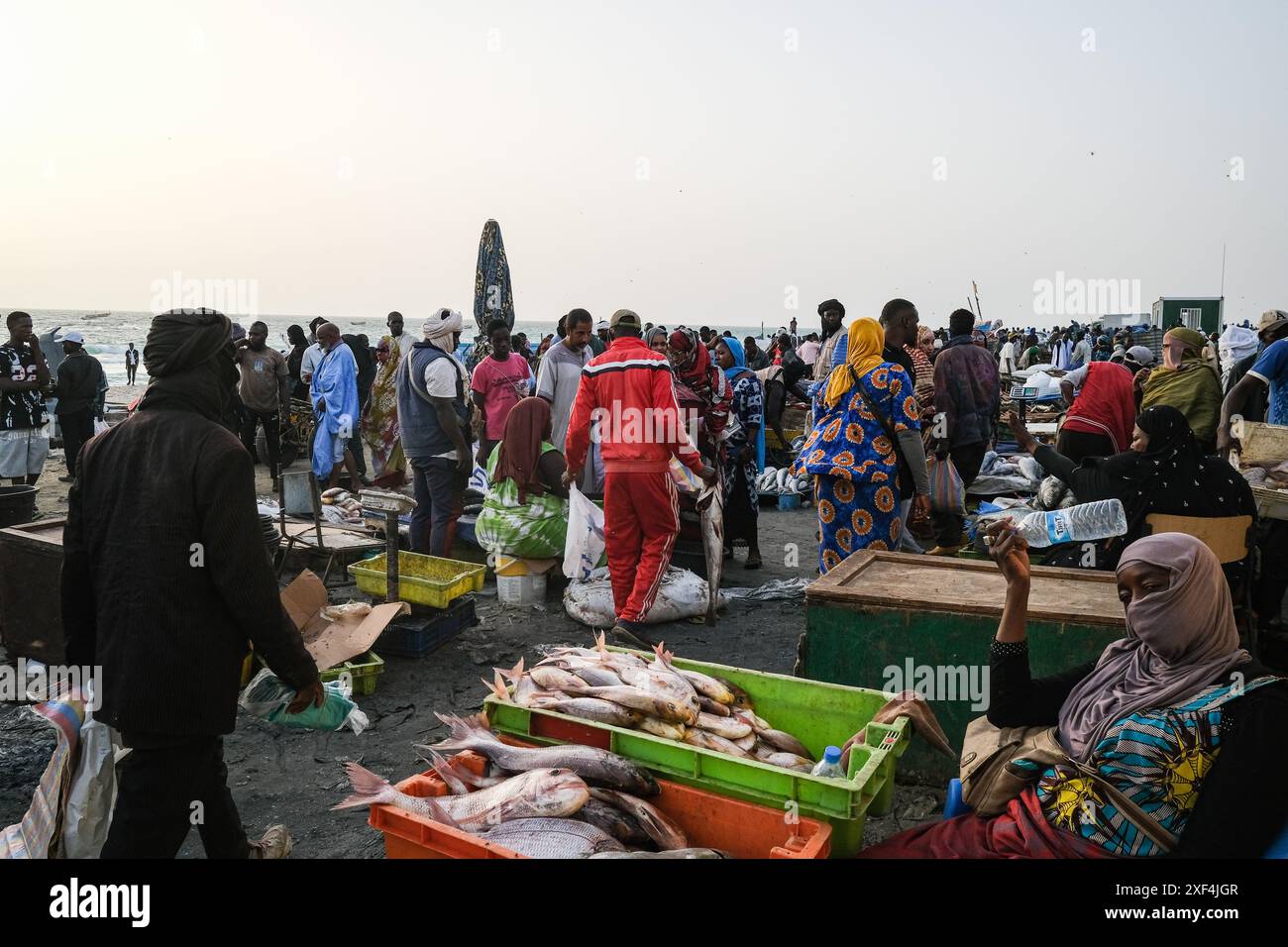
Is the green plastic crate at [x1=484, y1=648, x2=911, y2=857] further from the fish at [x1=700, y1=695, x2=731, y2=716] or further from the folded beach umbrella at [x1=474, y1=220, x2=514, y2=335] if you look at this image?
the folded beach umbrella at [x1=474, y1=220, x2=514, y2=335]

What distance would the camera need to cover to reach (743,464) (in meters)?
7.71

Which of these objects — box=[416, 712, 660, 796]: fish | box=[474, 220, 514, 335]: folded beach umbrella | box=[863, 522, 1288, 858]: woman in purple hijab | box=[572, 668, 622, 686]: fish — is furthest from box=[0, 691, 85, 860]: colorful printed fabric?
box=[474, 220, 514, 335]: folded beach umbrella

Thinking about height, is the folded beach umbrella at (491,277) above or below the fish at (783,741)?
above

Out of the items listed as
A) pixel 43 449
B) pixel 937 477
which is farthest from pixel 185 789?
pixel 43 449

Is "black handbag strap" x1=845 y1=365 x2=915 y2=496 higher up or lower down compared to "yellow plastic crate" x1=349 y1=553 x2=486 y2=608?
higher up

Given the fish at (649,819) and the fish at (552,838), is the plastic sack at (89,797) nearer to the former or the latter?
the fish at (552,838)

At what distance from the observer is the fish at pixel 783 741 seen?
10.9 ft

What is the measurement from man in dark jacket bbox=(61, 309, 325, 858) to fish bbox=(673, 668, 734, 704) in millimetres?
1489

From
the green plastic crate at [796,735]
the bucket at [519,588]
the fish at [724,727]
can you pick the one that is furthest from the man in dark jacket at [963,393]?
the fish at [724,727]

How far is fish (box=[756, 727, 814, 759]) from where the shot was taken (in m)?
3.34

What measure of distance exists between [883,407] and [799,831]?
318 cm

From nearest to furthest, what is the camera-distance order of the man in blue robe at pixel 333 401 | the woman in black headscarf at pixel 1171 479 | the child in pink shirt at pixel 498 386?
the woman in black headscarf at pixel 1171 479 → the child in pink shirt at pixel 498 386 → the man in blue robe at pixel 333 401

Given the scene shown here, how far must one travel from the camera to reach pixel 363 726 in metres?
4.72
